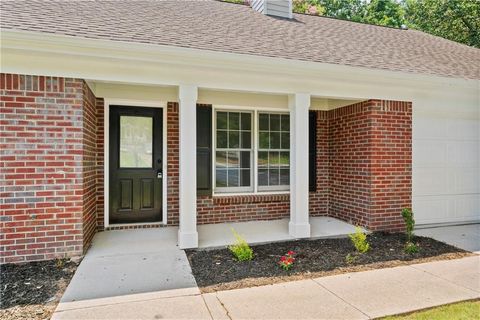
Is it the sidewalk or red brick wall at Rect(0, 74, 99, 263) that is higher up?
red brick wall at Rect(0, 74, 99, 263)

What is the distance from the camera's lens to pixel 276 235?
535 centimetres

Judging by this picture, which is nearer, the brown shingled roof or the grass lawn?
the grass lawn

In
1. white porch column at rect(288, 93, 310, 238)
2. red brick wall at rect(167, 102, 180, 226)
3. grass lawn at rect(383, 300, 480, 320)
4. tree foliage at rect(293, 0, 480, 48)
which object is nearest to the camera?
grass lawn at rect(383, 300, 480, 320)

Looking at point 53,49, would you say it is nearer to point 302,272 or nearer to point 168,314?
point 168,314

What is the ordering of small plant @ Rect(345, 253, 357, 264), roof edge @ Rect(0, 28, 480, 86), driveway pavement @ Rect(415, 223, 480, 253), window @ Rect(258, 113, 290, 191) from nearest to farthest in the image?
roof edge @ Rect(0, 28, 480, 86) < small plant @ Rect(345, 253, 357, 264) < driveway pavement @ Rect(415, 223, 480, 253) < window @ Rect(258, 113, 290, 191)

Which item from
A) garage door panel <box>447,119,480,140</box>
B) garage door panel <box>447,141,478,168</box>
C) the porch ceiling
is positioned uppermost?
the porch ceiling

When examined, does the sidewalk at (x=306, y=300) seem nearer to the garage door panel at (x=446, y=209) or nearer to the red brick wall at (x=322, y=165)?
the garage door panel at (x=446, y=209)

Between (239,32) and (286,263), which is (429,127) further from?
(286,263)

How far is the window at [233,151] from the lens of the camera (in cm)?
630

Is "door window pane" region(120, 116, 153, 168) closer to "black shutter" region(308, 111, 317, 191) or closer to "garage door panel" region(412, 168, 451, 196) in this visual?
"black shutter" region(308, 111, 317, 191)

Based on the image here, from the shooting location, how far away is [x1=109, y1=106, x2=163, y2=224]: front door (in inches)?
224

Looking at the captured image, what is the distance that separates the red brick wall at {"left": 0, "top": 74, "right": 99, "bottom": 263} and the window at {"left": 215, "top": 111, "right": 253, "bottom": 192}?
265 centimetres

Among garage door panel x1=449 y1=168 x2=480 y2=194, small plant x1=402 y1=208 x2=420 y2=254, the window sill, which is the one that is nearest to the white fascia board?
garage door panel x1=449 y1=168 x2=480 y2=194

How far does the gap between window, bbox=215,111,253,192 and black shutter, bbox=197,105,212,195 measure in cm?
26
